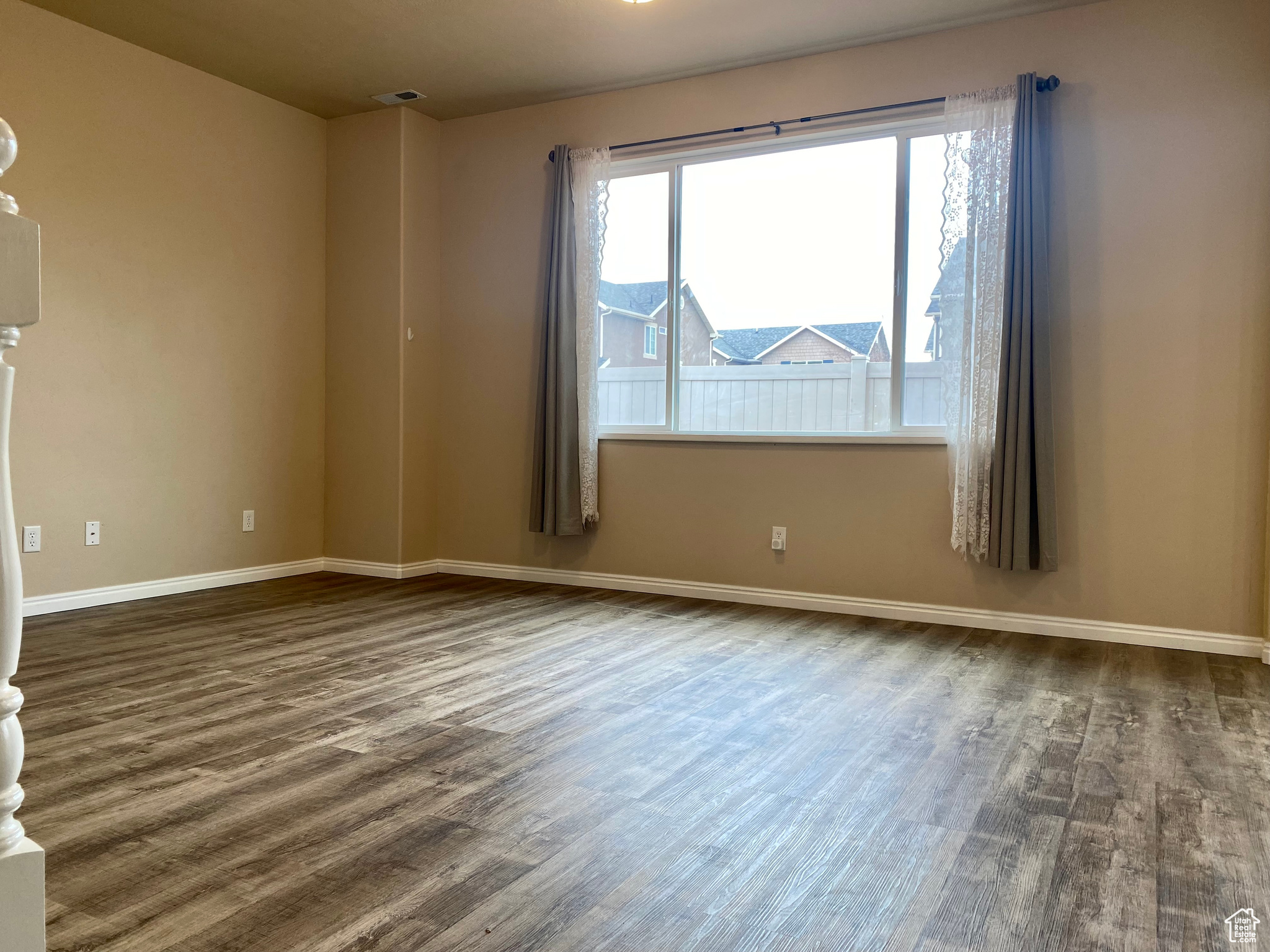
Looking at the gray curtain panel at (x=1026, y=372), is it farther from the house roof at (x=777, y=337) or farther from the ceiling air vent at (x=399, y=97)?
the ceiling air vent at (x=399, y=97)

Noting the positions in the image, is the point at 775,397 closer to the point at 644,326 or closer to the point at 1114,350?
the point at 644,326

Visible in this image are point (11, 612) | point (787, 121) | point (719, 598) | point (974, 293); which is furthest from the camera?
point (719, 598)

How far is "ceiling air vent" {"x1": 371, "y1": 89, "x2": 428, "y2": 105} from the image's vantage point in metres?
5.07

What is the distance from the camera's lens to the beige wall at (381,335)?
17.6 feet

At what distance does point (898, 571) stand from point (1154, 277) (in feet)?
5.46

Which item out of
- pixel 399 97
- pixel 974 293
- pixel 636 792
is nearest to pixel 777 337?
pixel 974 293

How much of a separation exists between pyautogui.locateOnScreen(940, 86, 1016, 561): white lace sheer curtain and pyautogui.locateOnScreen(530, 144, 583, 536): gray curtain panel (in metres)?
1.95

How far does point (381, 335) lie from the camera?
17.7 ft

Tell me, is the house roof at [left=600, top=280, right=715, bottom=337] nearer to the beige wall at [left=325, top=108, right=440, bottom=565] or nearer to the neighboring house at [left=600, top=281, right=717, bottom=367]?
the neighboring house at [left=600, top=281, right=717, bottom=367]

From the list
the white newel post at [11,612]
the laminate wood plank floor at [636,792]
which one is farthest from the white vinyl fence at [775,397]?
the white newel post at [11,612]

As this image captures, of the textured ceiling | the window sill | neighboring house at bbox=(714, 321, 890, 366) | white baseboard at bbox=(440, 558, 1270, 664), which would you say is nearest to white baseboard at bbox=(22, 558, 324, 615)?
white baseboard at bbox=(440, 558, 1270, 664)

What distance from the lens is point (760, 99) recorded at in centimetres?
466

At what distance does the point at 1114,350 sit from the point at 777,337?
153 centimetres

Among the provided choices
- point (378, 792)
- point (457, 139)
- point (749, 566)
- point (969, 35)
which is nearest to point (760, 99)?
point (969, 35)
